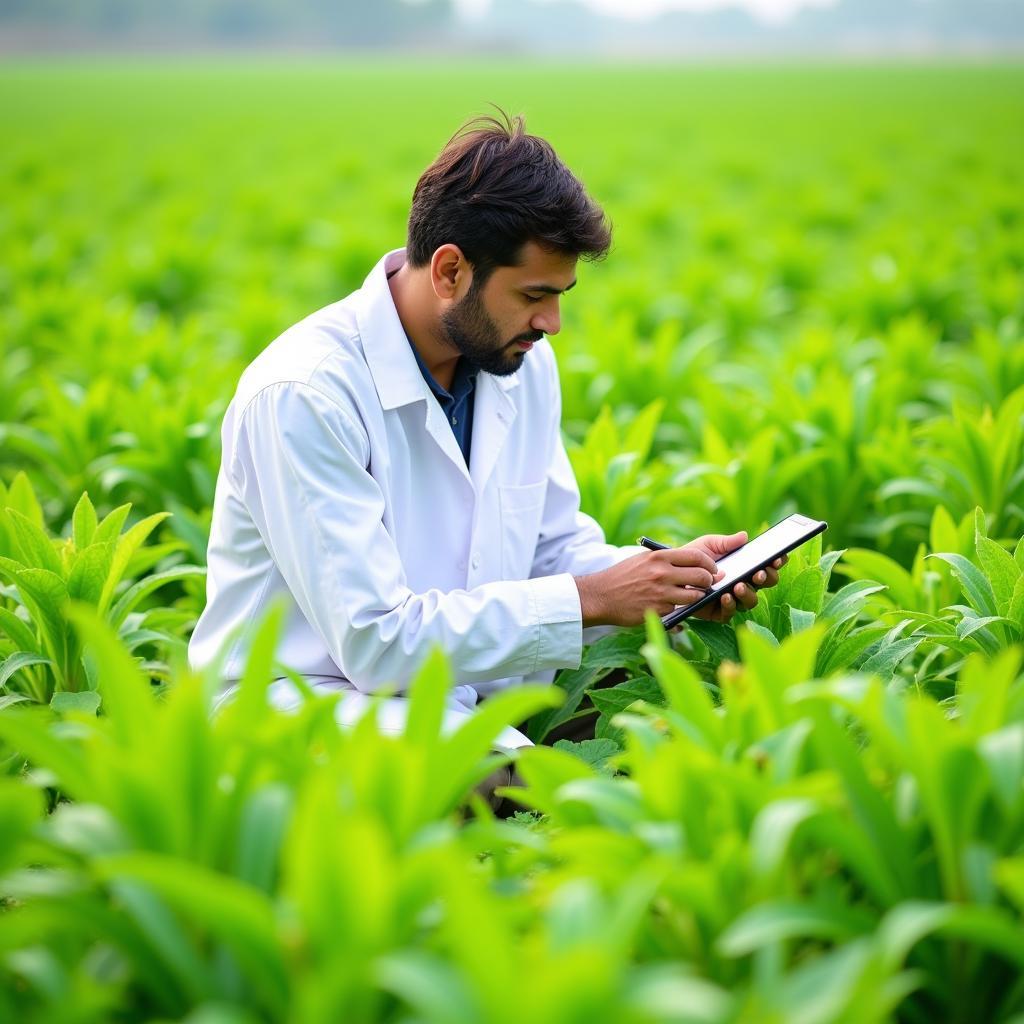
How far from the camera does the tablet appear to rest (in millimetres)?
2600

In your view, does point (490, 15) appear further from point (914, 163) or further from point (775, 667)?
point (775, 667)

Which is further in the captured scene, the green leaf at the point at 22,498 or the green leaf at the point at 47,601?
the green leaf at the point at 22,498

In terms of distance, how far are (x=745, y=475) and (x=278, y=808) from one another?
2.41 meters

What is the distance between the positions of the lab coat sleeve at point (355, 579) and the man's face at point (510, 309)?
326mm

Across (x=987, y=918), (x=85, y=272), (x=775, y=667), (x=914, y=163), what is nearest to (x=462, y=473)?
(x=775, y=667)

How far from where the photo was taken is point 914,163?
16828 mm

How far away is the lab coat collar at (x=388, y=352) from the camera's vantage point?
268 centimetres

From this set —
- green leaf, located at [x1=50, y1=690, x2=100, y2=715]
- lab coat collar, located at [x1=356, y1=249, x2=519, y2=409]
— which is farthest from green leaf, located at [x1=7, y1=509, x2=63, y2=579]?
lab coat collar, located at [x1=356, y1=249, x2=519, y2=409]

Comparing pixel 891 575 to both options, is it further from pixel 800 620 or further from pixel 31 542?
pixel 31 542

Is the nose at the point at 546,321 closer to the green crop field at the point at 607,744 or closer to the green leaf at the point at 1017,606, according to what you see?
the green crop field at the point at 607,744

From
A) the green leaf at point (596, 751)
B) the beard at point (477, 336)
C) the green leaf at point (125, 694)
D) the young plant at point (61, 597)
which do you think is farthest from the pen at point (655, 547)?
the green leaf at point (125, 694)

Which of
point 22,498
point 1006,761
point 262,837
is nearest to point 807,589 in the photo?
point 1006,761

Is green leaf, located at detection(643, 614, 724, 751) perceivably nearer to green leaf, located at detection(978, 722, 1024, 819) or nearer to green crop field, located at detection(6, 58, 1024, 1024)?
green crop field, located at detection(6, 58, 1024, 1024)

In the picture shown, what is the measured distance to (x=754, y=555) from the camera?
8.90 ft
